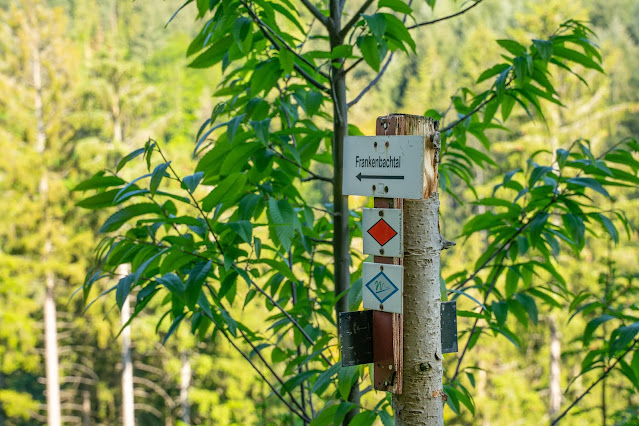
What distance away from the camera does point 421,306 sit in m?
1.05

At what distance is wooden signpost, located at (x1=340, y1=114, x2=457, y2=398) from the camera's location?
3.39 feet

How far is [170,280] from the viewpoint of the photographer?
112 centimetres

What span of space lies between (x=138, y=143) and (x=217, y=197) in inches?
568

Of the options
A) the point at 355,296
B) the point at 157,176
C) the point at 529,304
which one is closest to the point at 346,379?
the point at 355,296

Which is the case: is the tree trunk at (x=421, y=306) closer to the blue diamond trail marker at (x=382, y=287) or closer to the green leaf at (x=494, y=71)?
the blue diamond trail marker at (x=382, y=287)

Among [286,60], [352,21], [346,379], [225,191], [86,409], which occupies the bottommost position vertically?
[86,409]

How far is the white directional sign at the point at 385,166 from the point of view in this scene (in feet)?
3.37

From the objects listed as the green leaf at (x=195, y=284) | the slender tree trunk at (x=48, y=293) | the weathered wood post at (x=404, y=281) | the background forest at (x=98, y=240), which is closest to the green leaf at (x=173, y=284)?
the green leaf at (x=195, y=284)

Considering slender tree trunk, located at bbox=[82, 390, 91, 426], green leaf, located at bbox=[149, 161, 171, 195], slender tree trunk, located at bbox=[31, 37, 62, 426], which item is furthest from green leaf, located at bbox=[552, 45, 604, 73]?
slender tree trunk, located at bbox=[82, 390, 91, 426]

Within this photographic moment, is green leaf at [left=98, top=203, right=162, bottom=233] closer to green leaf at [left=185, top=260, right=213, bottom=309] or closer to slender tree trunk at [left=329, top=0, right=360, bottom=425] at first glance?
green leaf at [left=185, top=260, right=213, bottom=309]

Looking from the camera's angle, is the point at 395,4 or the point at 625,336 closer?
the point at 395,4

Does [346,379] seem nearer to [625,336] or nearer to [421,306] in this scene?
[421,306]

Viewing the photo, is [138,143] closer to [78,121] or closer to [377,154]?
[78,121]

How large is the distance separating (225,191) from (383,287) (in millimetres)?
365
